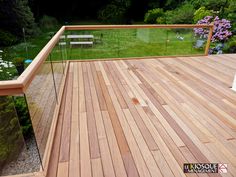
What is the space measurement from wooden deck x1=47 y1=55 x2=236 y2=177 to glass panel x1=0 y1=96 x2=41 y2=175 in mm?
226

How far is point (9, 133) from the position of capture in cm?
171

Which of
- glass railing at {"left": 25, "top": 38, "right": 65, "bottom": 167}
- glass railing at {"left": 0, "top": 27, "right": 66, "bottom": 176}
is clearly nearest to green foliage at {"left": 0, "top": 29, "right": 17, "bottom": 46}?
glass railing at {"left": 25, "top": 38, "right": 65, "bottom": 167}

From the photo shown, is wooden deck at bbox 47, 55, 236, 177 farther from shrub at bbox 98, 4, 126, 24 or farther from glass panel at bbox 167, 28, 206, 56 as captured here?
shrub at bbox 98, 4, 126, 24

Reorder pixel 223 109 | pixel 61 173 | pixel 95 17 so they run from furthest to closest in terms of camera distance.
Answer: pixel 95 17 → pixel 223 109 → pixel 61 173

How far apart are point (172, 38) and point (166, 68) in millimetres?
1349

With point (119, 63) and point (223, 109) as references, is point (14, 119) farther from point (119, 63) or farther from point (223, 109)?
point (119, 63)


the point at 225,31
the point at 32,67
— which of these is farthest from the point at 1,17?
the point at 32,67

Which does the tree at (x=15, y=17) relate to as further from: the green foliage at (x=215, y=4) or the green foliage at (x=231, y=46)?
the green foliage at (x=231, y=46)

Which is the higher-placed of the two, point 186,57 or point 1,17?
point 1,17

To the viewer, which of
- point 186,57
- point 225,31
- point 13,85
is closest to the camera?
→ point 13,85

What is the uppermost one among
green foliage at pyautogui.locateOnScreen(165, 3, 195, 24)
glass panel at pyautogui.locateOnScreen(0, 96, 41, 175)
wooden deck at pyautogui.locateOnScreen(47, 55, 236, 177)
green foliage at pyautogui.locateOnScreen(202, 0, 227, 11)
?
green foliage at pyautogui.locateOnScreen(202, 0, 227, 11)

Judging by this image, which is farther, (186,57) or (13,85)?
(186,57)

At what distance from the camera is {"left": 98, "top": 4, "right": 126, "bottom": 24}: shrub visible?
643 inches

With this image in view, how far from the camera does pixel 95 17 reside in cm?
1761
